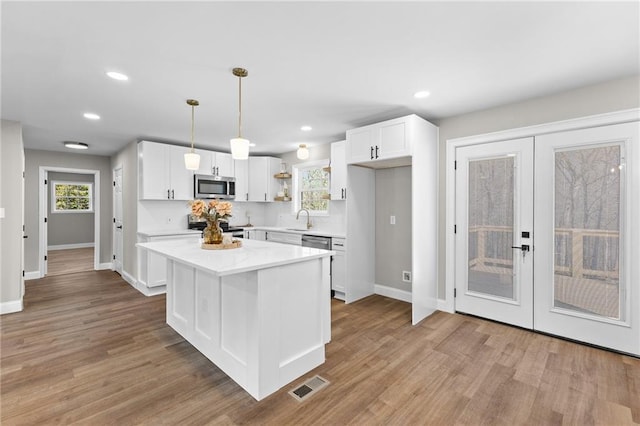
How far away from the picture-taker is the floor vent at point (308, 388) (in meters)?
2.13

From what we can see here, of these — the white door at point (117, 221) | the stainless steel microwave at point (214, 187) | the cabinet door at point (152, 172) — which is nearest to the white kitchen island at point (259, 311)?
the cabinet door at point (152, 172)

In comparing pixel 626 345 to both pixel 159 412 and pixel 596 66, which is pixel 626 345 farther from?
pixel 159 412

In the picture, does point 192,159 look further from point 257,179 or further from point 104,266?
point 104,266

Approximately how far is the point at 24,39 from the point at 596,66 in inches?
168

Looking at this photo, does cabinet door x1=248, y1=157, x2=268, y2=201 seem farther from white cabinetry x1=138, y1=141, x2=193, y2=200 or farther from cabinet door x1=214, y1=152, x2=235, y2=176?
white cabinetry x1=138, y1=141, x2=193, y2=200

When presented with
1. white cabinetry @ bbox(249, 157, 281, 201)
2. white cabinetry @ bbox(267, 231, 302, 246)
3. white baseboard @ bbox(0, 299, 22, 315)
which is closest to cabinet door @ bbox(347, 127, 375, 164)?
white cabinetry @ bbox(267, 231, 302, 246)

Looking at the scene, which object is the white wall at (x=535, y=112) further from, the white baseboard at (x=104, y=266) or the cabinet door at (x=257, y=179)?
the white baseboard at (x=104, y=266)

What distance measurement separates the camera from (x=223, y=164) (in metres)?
5.59

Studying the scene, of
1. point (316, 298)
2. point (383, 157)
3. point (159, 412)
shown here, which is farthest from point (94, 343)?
point (383, 157)

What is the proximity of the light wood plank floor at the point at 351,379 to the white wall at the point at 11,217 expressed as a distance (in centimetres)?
42

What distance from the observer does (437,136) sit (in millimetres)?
3834

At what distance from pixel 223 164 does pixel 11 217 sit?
2.94m

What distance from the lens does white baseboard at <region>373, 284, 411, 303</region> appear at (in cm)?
424

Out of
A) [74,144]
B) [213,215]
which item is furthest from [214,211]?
[74,144]
